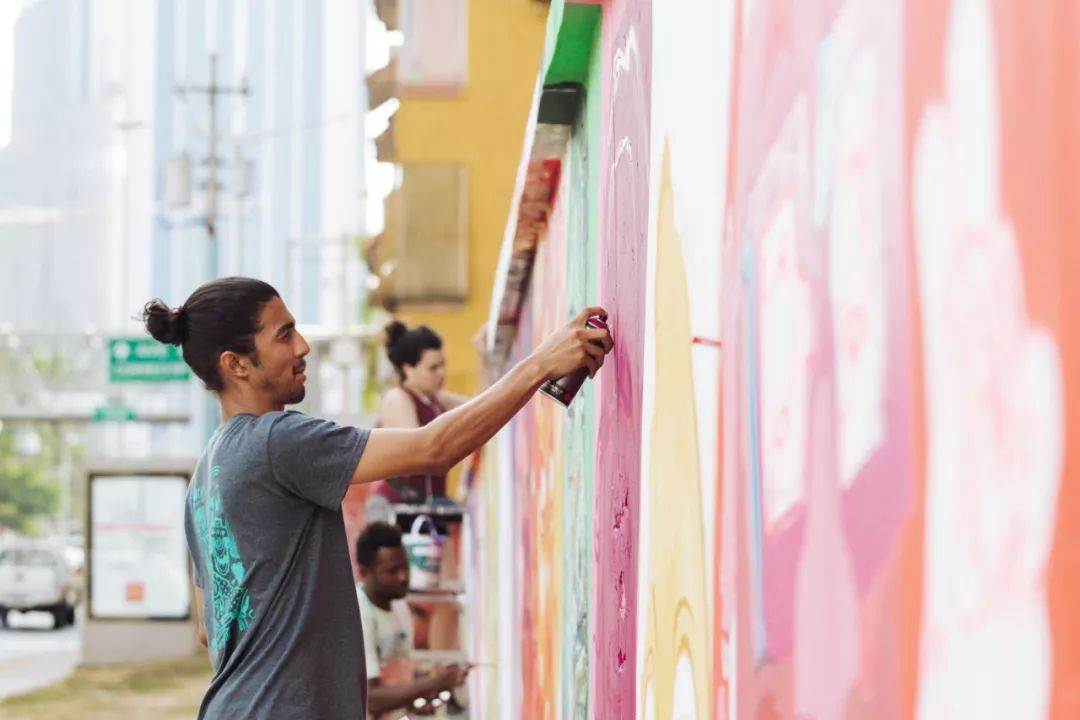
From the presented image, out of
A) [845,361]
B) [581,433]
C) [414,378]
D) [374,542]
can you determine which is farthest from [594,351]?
[414,378]

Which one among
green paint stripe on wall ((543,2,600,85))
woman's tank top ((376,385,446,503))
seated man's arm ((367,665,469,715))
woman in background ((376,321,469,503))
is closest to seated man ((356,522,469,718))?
seated man's arm ((367,665,469,715))

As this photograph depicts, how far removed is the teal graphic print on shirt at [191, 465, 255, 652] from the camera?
3.41 m

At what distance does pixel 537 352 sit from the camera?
303 centimetres

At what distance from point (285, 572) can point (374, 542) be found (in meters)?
3.86

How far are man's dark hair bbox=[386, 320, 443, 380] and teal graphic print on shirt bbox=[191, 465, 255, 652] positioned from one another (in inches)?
215

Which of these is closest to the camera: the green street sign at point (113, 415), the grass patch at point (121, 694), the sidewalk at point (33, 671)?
the grass patch at point (121, 694)

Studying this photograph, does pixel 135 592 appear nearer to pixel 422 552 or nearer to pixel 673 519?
pixel 422 552

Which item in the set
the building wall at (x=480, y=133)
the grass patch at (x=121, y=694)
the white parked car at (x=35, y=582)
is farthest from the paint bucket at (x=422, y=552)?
the white parked car at (x=35, y=582)

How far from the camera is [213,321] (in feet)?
11.5

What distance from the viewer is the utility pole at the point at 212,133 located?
3312cm

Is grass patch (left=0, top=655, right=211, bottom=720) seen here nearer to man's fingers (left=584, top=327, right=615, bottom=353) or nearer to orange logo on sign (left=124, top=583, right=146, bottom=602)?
orange logo on sign (left=124, top=583, right=146, bottom=602)

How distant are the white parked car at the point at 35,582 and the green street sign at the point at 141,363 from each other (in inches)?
426

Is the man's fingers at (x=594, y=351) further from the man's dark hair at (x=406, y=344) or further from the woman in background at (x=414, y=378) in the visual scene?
the man's dark hair at (x=406, y=344)

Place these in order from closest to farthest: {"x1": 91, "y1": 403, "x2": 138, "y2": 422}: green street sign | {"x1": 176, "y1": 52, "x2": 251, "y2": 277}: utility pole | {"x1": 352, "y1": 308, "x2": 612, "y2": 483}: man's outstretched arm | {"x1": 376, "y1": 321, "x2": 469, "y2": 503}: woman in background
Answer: {"x1": 352, "y1": 308, "x2": 612, "y2": 483}: man's outstretched arm → {"x1": 376, "y1": 321, "x2": 469, "y2": 503}: woman in background → {"x1": 91, "y1": 403, "x2": 138, "y2": 422}: green street sign → {"x1": 176, "y1": 52, "x2": 251, "y2": 277}: utility pole
